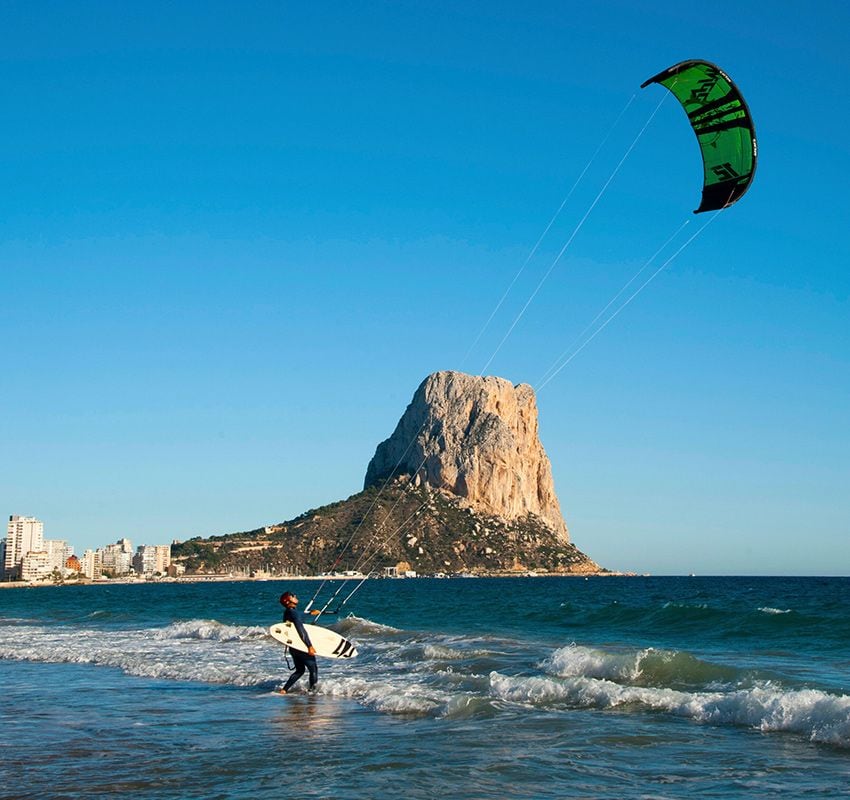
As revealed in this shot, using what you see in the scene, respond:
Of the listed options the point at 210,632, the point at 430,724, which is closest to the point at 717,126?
the point at 430,724

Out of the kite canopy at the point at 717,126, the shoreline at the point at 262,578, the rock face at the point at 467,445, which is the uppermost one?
the rock face at the point at 467,445

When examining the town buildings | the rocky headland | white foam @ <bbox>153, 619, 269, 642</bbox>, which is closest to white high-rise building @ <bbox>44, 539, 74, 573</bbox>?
the town buildings

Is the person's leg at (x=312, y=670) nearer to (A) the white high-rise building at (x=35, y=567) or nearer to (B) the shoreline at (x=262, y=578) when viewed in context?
(B) the shoreline at (x=262, y=578)

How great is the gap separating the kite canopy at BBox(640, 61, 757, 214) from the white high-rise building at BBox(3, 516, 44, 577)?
161959 mm

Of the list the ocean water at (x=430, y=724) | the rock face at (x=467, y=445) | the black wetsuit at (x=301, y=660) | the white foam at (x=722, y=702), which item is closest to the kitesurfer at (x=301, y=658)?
the black wetsuit at (x=301, y=660)

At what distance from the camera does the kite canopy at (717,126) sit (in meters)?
12.8

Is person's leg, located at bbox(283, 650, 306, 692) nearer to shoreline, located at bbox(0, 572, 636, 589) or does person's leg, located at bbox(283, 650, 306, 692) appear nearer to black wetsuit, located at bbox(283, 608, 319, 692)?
black wetsuit, located at bbox(283, 608, 319, 692)

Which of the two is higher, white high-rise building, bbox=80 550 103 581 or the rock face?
the rock face

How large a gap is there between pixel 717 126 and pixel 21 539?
16939 centimetres

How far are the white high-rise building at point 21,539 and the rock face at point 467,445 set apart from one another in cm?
5936

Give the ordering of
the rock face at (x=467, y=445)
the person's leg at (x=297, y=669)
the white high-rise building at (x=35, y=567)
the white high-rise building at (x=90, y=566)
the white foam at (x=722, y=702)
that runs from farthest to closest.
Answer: the white high-rise building at (x=90, y=566) < the white high-rise building at (x=35, y=567) < the rock face at (x=467, y=445) < the person's leg at (x=297, y=669) < the white foam at (x=722, y=702)

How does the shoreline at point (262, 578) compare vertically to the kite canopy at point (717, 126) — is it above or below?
below

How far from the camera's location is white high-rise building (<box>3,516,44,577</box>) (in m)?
160

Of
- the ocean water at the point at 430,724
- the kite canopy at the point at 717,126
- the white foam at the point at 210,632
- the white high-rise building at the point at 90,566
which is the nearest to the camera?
the ocean water at the point at 430,724
